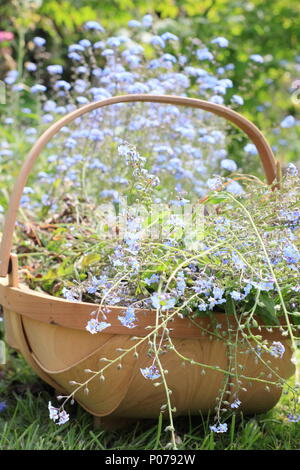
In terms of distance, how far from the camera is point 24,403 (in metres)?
1.63

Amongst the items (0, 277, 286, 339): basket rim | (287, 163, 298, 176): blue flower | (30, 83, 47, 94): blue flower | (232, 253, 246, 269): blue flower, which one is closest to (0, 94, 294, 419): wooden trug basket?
(0, 277, 286, 339): basket rim

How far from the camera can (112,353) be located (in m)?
1.27

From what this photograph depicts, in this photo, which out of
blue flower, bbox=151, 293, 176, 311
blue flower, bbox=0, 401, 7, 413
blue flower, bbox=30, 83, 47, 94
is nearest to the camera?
blue flower, bbox=151, 293, 176, 311

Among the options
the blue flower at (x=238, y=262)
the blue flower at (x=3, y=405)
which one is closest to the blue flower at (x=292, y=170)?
the blue flower at (x=238, y=262)

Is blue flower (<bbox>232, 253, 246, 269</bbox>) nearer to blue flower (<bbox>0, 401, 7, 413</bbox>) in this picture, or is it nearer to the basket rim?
the basket rim

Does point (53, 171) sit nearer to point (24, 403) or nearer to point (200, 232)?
point (24, 403)

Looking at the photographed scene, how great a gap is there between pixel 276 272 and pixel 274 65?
113 inches

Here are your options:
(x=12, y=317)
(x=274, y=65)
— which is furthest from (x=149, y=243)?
(x=274, y=65)

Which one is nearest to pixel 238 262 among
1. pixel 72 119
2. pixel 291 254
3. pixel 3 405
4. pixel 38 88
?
pixel 291 254

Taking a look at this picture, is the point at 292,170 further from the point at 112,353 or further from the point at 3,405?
the point at 3,405

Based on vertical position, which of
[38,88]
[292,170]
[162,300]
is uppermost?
[38,88]

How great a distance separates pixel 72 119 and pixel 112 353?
588 millimetres

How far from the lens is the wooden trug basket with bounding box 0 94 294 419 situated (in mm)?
1262

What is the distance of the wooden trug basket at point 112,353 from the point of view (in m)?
1.26
